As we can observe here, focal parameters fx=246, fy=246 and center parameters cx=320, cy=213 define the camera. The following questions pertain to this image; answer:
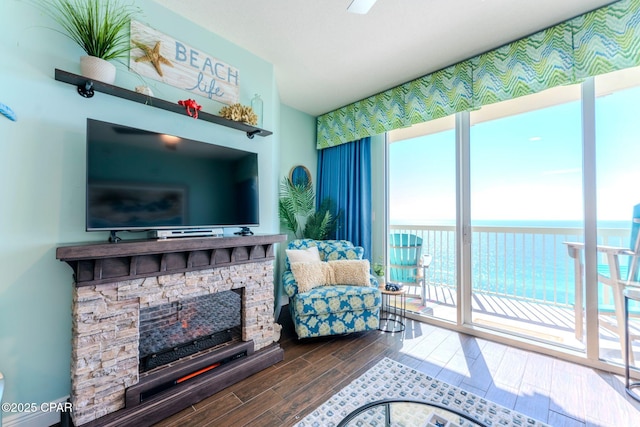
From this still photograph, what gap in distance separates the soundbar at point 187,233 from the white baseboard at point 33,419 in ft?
3.52

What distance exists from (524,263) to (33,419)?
418cm

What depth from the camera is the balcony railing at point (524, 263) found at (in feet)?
8.18

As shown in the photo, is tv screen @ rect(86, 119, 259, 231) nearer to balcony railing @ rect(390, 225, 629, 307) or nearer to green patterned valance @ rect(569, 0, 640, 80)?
balcony railing @ rect(390, 225, 629, 307)

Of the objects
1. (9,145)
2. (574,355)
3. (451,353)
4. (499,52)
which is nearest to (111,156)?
(9,145)

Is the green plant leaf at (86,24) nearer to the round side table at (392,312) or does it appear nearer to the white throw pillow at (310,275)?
the white throw pillow at (310,275)

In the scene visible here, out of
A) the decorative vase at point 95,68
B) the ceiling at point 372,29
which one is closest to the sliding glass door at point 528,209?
the ceiling at point 372,29

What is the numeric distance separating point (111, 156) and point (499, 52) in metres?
3.23

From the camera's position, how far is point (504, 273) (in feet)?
9.55

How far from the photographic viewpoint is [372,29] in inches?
81.8

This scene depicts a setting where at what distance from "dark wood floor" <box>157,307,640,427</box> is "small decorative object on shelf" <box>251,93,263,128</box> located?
2182mm

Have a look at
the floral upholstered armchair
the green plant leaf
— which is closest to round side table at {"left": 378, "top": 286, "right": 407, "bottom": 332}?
the floral upholstered armchair

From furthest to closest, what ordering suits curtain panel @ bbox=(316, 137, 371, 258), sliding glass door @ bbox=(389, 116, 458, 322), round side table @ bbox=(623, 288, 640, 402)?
1. curtain panel @ bbox=(316, 137, 371, 258)
2. sliding glass door @ bbox=(389, 116, 458, 322)
3. round side table @ bbox=(623, 288, 640, 402)

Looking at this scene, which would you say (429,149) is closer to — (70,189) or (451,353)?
(451,353)

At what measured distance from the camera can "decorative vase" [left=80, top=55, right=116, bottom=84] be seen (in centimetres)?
146
